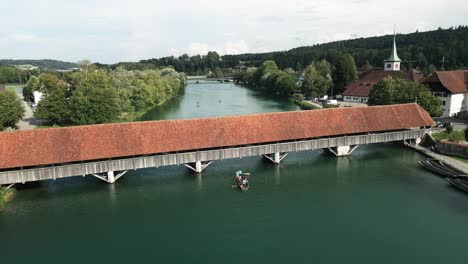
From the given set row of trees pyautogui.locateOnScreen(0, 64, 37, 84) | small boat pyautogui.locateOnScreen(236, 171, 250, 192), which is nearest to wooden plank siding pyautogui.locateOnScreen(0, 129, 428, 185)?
small boat pyautogui.locateOnScreen(236, 171, 250, 192)

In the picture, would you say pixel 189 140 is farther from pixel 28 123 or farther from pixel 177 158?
pixel 28 123

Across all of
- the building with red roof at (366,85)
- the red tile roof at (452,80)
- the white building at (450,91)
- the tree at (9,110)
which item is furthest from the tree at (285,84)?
the tree at (9,110)

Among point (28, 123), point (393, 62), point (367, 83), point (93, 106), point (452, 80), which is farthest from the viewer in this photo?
point (393, 62)

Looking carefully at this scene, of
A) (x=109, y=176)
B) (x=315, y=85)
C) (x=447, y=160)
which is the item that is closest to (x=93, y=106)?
(x=109, y=176)

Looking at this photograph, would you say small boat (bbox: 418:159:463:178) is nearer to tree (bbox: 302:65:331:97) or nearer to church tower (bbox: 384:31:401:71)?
tree (bbox: 302:65:331:97)

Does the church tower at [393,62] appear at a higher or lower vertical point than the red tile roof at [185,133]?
higher

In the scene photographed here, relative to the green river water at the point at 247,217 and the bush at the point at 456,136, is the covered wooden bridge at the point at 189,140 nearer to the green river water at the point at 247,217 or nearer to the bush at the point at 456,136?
the green river water at the point at 247,217
